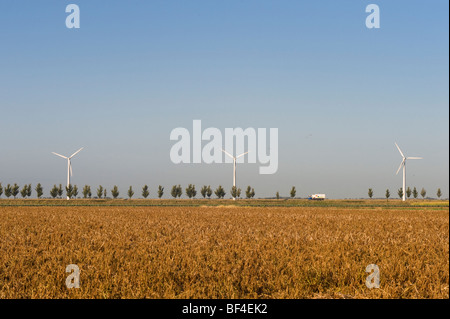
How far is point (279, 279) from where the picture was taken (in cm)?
1147

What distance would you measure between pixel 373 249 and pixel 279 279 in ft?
20.5

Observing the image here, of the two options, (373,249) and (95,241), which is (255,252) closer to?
(373,249)

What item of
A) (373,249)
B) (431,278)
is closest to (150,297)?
(431,278)

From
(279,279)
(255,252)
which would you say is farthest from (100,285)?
(255,252)

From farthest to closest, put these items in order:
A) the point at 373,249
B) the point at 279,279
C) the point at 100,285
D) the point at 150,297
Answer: the point at 373,249, the point at 279,279, the point at 100,285, the point at 150,297

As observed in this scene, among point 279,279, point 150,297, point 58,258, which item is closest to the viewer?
point 150,297

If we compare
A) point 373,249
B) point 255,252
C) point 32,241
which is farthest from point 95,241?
point 373,249

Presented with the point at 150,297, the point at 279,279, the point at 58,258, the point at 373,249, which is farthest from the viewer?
the point at 373,249

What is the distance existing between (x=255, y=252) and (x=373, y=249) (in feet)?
15.3

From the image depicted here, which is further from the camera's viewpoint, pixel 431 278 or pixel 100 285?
pixel 431 278
